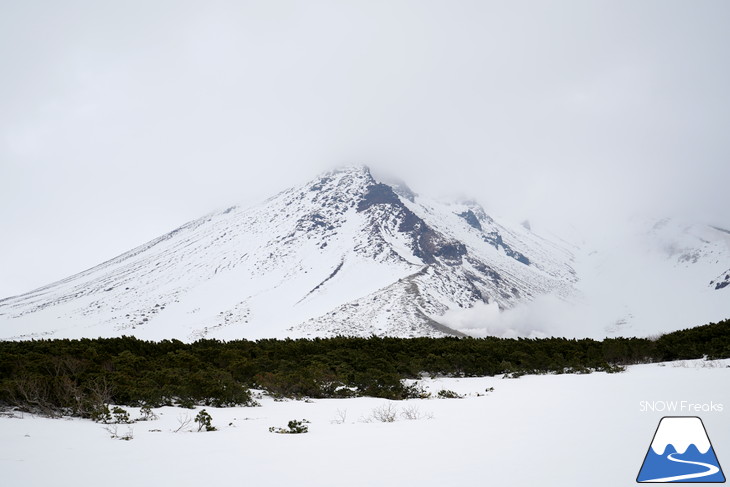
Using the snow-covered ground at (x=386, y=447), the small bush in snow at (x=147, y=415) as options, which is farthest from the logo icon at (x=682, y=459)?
the small bush in snow at (x=147, y=415)

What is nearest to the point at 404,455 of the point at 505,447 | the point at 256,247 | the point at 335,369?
the point at 505,447

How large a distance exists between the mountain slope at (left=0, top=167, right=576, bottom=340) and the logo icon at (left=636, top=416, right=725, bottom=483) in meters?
47.3

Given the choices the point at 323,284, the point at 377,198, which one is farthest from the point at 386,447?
the point at 377,198

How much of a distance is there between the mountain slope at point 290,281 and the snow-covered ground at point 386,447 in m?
43.7

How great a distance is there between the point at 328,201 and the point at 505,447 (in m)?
140

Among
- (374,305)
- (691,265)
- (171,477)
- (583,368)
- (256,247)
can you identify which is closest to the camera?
(171,477)

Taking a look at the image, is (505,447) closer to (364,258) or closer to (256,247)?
(364,258)

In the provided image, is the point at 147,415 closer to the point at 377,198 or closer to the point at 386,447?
the point at 386,447

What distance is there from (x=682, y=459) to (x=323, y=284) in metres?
80.5

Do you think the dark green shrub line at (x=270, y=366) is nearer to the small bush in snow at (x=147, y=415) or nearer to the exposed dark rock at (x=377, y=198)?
the small bush in snow at (x=147, y=415)

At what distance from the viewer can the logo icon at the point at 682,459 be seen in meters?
4.45

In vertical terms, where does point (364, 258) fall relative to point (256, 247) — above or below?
below

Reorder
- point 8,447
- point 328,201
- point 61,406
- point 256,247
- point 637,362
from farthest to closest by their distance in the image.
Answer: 1. point 328,201
2. point 256,247
3. point 637,362
4. point 61,406
5. point 8,447

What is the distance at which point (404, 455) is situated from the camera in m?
5.76
